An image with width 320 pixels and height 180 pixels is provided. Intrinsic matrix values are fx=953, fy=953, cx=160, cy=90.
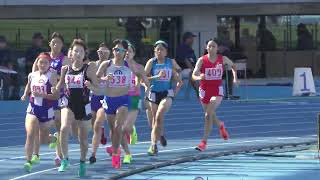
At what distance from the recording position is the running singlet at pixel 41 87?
1338 centimetres

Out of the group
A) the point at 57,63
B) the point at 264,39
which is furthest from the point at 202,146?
the point at 264,39

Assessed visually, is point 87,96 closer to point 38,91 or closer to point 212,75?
point 38,91

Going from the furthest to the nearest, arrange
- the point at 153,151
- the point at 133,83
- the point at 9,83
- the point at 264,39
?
the point at 264,39
the point at 9,83
the point at 153,151
the point at 133,83

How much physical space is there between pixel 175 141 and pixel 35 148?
4617mm

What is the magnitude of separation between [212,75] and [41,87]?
3656 mm

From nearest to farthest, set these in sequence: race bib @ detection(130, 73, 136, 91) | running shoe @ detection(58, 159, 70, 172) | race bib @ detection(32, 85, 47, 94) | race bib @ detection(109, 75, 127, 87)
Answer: running shoe @ detection(58, 159, 70, 172) → race bib @ detection(32, 85, 47, 94) → race bib @ detection(109, 75, 127, 87) → race bib @ detection(130, 73, 136, 91)

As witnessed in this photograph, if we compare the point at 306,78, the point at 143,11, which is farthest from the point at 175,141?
the point at 143,11

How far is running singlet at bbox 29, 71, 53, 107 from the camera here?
13375 millimetres

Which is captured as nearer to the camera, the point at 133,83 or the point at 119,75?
the point at 119,75

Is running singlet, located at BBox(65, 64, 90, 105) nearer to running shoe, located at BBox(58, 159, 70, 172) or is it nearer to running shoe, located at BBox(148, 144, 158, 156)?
running shoe, located at BBox(58, 159, 70, 172)

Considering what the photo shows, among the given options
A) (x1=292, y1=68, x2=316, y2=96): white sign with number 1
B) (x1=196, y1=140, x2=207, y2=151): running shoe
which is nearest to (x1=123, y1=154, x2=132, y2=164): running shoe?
(x1=196, y1=140, x2=207, y2=151): running shoe

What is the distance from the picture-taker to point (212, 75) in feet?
52.4

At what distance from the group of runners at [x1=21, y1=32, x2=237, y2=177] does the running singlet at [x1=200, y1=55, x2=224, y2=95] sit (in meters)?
Result: 0.58

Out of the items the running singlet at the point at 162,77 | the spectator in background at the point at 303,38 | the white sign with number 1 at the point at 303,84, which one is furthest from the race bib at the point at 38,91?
the spectator in background at the point at 303,38
